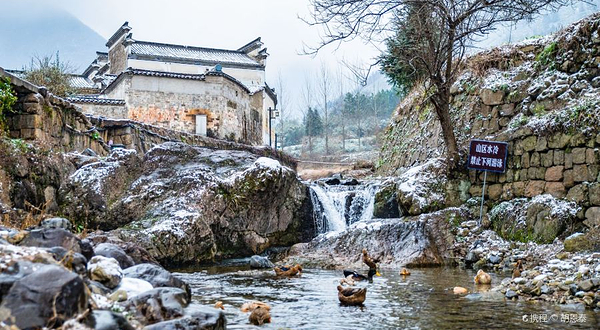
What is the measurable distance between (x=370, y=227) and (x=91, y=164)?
20.2 ft

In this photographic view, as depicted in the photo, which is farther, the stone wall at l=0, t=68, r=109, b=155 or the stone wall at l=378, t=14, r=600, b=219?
the stone wall at l=0, t=68, r=109, b=155

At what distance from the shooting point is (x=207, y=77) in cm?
2670

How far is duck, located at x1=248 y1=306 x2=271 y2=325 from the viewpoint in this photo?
546 centimetres

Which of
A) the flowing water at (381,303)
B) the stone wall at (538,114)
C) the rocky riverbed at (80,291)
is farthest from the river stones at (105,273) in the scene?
the stone wall at (538,114)

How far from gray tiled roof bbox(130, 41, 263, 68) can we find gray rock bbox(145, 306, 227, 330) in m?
30.4

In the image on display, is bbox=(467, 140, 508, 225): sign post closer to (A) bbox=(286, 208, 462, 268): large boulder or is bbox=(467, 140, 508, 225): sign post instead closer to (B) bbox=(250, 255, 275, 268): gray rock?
(A) bbox=(286, 208, 462, 268): large boulder

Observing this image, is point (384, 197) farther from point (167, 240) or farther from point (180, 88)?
point (180, 88)

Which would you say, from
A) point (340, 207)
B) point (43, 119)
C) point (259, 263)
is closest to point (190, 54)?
point (340, 207)

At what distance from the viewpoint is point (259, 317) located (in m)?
5.46

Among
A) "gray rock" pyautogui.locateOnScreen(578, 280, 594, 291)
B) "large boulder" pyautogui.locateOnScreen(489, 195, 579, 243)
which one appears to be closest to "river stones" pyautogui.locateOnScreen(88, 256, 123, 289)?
"gray rock" pyautogui.locateOnScreen(578, 280, 594, 291)

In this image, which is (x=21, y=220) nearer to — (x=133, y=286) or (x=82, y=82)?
(x=133, y=286)

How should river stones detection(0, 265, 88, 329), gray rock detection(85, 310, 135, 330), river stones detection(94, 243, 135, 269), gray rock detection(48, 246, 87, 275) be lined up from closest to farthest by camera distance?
1. river stones detection(0, 265, 88, 329)
2. gray rock detection(85, 310, 135, 330)
3. gray rock detection(48, 246, 87, 275)
4. river stones detection(94, 243, 135, 269)

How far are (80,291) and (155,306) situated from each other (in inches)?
32.9

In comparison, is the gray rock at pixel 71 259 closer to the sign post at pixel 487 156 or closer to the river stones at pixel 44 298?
the river stones at pixel 44 298
